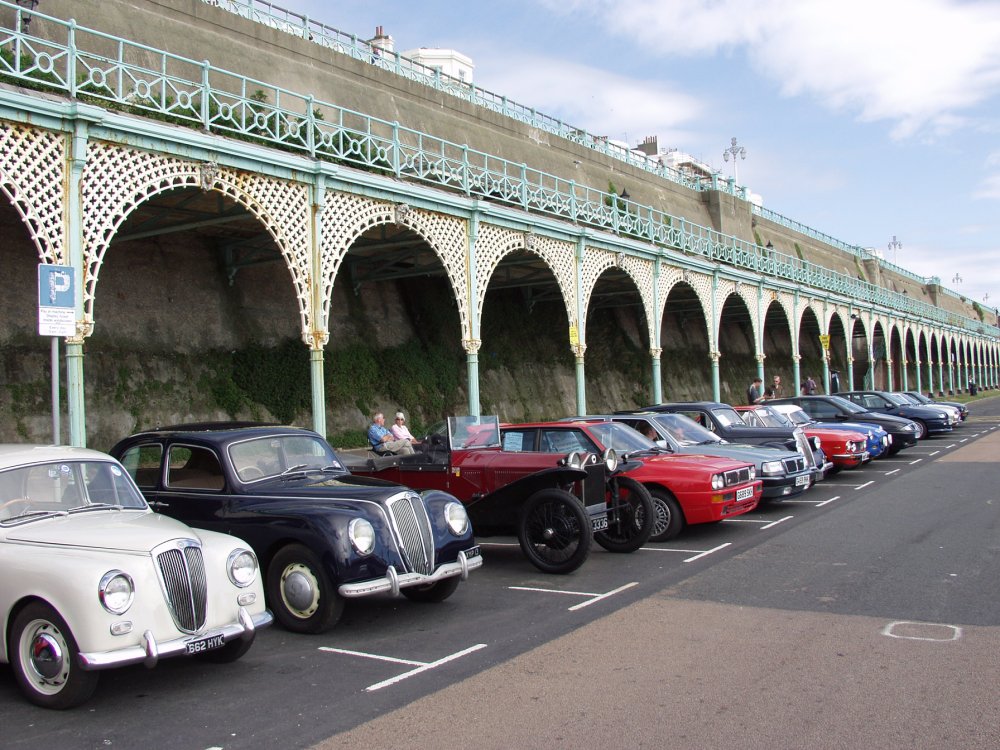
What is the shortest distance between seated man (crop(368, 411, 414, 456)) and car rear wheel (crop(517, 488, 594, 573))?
12.9ft

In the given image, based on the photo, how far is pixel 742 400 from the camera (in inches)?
1791

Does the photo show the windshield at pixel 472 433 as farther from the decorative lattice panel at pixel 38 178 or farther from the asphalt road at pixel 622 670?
the decorative lattice panel at pixel 38 178

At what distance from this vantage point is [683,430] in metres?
12.7

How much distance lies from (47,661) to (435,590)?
3.25 metres

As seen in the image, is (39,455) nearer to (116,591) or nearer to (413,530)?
(116,591)

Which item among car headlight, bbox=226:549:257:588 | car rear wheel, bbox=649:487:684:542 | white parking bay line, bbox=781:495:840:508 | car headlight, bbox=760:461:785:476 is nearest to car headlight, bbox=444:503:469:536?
car headlight, bbox=226:549:257:588

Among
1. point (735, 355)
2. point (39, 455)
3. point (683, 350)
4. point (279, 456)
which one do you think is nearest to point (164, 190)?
point (279, 456)

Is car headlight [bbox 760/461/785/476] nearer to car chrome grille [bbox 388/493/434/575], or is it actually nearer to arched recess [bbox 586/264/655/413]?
car chrome grille [bbox 388/493/434/575]

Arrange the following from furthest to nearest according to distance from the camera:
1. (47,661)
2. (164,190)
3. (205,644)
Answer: (164,190)
(205,644)
(47,661)

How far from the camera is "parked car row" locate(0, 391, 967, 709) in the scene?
16.5 ft

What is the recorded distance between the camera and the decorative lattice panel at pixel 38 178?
10.1m

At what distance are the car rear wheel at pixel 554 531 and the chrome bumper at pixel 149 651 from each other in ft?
12.2

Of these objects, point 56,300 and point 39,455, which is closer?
point 39,455

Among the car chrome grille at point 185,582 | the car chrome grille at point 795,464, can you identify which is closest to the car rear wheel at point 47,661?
the car chrome grille at point 185,582
